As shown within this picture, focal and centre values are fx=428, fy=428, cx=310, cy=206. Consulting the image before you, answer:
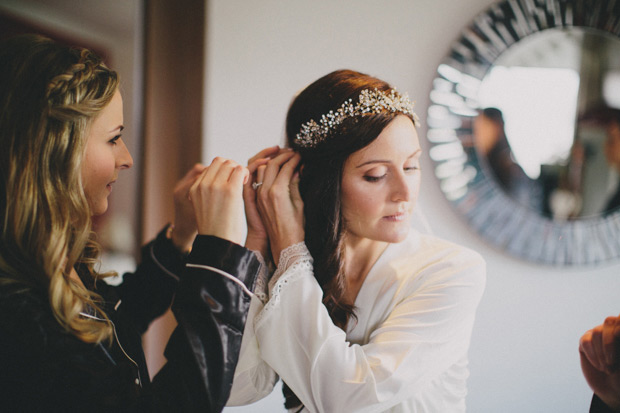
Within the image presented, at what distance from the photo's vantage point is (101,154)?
2.75 ft

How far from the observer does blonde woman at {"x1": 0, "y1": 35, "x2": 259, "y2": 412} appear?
66cm

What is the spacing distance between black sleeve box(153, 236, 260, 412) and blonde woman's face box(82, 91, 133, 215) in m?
0.25

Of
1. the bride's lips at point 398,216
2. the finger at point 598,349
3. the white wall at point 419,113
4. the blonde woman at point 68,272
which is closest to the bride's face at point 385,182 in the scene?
the bride's lips at point 398,216

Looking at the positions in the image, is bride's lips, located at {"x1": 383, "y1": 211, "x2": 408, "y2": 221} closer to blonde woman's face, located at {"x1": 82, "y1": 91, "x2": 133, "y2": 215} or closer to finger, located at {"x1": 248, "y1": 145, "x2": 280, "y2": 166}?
finger, located at {"x1": 248, "y1": 145, "x2": 280, "y2": 166}

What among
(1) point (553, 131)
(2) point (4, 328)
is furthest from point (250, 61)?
(2) point (4, 328)

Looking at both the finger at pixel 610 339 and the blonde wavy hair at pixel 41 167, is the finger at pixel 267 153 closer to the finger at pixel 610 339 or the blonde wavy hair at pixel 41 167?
the blonde wavy hair at pixel 41 167

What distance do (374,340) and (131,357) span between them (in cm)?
52

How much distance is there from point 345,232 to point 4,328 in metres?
0.77

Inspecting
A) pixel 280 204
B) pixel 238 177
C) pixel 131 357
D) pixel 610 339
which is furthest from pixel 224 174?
pixel 610 339

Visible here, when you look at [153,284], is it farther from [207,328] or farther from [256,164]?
[207,328]

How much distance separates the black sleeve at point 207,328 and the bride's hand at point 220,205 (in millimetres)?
28

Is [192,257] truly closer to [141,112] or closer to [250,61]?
[250,61]

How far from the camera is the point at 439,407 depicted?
1.04m

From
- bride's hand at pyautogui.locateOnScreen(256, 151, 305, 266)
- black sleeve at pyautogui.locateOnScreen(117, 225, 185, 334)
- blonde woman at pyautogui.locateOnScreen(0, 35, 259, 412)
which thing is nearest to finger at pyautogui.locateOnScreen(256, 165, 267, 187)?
bride's hand at pyautogui.locateOnScreen(256, 151, 305, 266)
